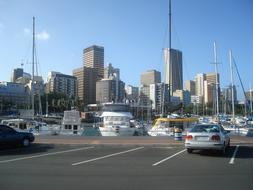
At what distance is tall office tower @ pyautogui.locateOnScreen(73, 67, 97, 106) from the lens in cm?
18925

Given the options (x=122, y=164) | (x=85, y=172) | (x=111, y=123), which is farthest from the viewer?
(x=111, y=123)

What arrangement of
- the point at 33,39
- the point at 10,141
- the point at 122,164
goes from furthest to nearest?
the point at 33,39
the point at 10,141
the point at 122,164

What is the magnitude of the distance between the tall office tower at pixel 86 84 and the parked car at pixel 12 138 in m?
164

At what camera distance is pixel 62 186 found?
34.3 feet

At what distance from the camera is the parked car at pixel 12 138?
877 inches

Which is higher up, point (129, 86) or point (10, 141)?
point (129, 86)

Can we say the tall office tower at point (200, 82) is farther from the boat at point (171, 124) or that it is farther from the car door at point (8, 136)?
the car door at point (8, 136)

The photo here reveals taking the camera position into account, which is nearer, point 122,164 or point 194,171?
point 194,171

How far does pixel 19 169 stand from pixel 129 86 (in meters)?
173

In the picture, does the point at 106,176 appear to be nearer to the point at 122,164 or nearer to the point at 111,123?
the point at 122,164

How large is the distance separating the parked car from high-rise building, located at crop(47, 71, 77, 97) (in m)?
162

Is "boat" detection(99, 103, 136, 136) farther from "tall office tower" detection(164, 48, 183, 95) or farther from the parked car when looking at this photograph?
the parked car

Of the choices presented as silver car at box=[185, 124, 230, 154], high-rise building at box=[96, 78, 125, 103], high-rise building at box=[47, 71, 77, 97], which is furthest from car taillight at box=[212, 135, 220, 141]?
high-rise building at box=[47, 71, 77, 97]

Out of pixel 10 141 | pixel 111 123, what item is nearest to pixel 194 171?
pixel 10 141
